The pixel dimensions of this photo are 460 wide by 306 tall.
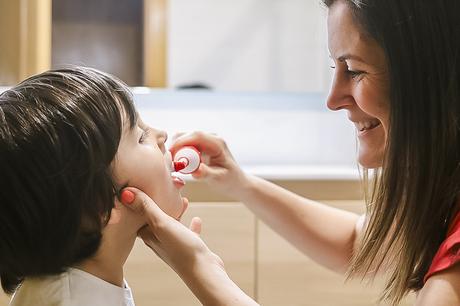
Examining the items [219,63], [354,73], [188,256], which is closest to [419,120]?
[354,73]

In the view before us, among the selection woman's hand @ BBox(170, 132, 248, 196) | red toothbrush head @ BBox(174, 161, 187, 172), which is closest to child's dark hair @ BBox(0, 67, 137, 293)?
red toothbrush head @ BBox(174, 161, 187, 172)

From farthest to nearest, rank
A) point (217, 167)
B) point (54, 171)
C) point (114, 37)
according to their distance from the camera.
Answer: point (114, 37) → point (217, 167) → point (54, 171)

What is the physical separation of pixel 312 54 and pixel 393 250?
0.82 metres

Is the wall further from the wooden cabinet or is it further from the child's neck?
the child's neck

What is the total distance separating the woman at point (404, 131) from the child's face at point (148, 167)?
0.04 meters

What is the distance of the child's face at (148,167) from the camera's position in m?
0.84

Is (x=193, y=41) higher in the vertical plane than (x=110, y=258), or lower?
higher

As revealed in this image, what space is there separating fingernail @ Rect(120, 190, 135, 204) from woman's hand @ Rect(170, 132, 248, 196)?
25cm

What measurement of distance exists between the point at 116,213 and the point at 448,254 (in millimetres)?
405

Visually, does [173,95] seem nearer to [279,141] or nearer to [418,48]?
[279,141]

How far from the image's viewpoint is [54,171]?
30.1 inches

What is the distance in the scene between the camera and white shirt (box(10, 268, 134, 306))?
0.79 m

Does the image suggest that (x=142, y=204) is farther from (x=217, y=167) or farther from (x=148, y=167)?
(x=217, y=167)

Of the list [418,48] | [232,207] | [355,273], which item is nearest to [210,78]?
[232,207]
